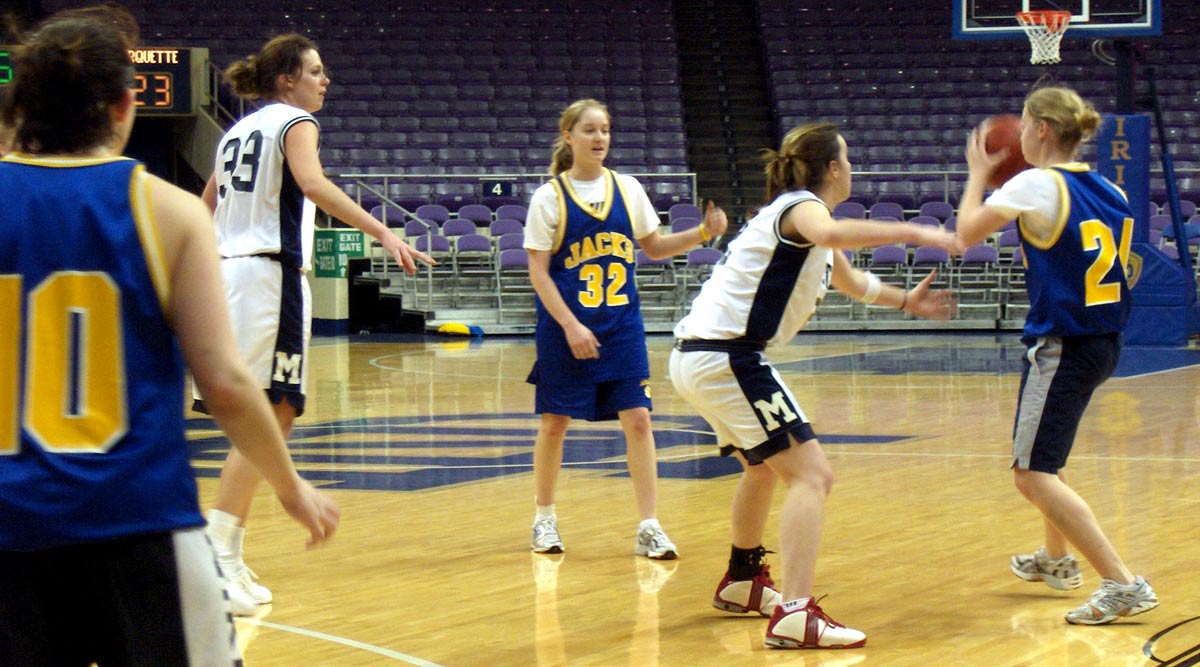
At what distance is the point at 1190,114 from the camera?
2269 cm

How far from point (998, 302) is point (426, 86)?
941 centimetres

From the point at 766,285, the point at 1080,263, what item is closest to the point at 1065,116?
the point at 1080,263

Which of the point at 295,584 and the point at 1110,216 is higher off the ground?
the point at 1110,216

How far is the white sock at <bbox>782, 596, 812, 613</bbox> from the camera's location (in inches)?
166

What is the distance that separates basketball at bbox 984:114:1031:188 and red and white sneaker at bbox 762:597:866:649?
4.71ft

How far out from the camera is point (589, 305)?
5672 mm

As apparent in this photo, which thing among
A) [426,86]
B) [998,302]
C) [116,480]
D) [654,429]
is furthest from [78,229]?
[426,86]

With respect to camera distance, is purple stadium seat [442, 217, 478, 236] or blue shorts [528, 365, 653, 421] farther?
purple stadium seat [442, 217, 478, 236]

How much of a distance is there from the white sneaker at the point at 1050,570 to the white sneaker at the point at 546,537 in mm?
1679

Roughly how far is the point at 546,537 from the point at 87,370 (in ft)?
12.1

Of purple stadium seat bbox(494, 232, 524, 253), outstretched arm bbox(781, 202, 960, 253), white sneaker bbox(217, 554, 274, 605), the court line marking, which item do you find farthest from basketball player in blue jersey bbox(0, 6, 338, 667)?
purple stadium seat bbox(494, 232, 524, 253)

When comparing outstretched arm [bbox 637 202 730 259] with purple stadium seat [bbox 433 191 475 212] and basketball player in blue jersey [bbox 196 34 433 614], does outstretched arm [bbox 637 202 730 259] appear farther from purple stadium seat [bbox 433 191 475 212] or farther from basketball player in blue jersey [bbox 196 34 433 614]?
purple stadium seat [bbox 433 191 475 212]

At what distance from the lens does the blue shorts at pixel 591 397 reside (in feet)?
18.5

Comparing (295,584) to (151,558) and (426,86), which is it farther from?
(426,86)
